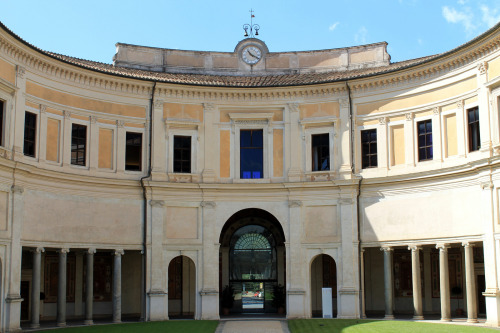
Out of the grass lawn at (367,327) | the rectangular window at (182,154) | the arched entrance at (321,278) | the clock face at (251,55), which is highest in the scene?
the clock face at (251,55)

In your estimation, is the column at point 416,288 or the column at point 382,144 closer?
the column at point 416,288

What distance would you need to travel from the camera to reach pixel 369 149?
1351 inches

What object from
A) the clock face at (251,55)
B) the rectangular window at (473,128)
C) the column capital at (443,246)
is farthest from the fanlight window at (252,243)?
the rectangular window at (473,128)

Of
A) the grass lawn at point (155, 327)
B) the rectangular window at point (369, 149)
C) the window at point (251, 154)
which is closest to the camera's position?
the grass lawn at point (155, 327)

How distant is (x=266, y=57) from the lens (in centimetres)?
3944

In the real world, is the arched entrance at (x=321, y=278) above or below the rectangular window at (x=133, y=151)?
below

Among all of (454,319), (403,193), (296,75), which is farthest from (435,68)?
(454,319)

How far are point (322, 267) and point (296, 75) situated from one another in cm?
1085

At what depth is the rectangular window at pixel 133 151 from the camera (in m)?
34.4

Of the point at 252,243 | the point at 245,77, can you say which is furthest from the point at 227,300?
the point at 245,77

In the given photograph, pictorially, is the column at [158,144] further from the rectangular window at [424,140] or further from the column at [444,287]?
the column at [444,287]

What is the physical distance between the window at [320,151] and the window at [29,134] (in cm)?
1384

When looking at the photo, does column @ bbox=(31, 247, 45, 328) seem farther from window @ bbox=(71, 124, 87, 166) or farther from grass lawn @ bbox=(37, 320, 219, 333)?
window @ bbox=(71, 124, 87, 166)

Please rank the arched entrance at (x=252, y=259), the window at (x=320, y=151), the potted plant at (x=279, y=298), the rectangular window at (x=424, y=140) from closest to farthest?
the rectangular window at (x=424, y=140)
the window at (x=320, y=151)
the potted plant at (x=279, y=298)
the arched entrance at (x=252, y=259)
